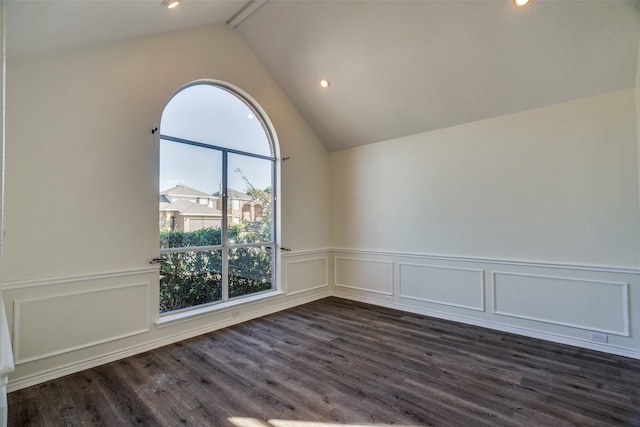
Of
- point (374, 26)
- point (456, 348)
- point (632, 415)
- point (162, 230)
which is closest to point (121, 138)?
point (162, 230)

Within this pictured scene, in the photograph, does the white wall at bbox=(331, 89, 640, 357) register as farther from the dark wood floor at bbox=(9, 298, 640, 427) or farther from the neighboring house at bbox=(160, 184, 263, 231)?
the neighboring house at bbox=(160, 184, 263, 231)

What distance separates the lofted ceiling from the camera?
2.54 metres

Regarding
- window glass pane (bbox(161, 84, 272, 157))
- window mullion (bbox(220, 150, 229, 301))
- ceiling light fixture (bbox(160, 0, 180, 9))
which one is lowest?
window mullion (bbox(220, 150, 229, 301))

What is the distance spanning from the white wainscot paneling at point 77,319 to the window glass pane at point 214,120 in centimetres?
180

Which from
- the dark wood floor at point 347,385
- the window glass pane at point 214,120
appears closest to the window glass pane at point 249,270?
the dark wood floor at point 347,385

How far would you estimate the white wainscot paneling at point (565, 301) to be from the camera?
9.98 feet

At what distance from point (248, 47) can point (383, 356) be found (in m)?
4.13

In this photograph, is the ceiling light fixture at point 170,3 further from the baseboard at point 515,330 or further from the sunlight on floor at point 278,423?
the baseboard at point 515,330

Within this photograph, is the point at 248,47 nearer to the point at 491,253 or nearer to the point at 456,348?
the point at 491,253

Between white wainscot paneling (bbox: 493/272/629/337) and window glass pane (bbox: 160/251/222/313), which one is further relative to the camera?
window glass pane (bbox: 160/251/222/313)

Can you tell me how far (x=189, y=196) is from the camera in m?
3.66

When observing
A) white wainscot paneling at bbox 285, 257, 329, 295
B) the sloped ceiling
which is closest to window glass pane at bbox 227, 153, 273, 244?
white wainscot paneling at bbox 285, 257, 329, 295

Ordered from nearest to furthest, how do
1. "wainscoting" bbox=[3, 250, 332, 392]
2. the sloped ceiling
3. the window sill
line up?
1. "wainscoting" bbox=[3, 250, 332, 392]
2. the sloped ceiling
3. the window sill

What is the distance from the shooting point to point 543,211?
342cm
